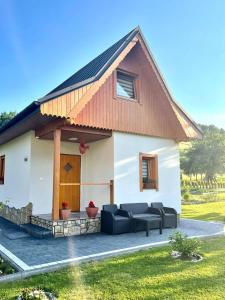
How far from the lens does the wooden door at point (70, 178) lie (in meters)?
11.1

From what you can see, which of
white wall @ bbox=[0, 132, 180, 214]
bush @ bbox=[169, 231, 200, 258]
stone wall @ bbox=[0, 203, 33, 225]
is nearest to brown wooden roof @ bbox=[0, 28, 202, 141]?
white wall @ bbox=[0, 132, 180, 214]

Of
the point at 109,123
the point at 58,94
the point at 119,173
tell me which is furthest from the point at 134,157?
the point at 58,94

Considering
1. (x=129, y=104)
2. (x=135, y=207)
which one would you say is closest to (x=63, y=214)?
(x=135, y=207)

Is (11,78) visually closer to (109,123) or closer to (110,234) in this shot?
(109,123)

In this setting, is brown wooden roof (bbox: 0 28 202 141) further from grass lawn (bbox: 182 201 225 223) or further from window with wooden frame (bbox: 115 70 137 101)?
grass lawn (bbox: 182 201 225 223)

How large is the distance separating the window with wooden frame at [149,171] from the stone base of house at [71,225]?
2.67 metres

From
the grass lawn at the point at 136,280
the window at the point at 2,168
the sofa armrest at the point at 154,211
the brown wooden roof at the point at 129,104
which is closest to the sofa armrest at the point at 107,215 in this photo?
the sofa armrest at the point at 154,211

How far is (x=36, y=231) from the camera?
8273 millimetres

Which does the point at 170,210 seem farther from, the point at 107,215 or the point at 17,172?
the point at 17,172

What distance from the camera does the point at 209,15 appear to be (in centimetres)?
1122

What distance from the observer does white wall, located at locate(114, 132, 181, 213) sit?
32.5ft

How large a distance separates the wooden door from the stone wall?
4.84 feet

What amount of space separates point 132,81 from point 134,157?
312cm

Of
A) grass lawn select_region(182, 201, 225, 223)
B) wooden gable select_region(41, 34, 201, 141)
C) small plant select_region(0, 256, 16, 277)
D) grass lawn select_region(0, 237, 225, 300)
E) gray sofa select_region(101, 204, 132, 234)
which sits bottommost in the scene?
grass lawn select_region(0, 237, 225, 300)
